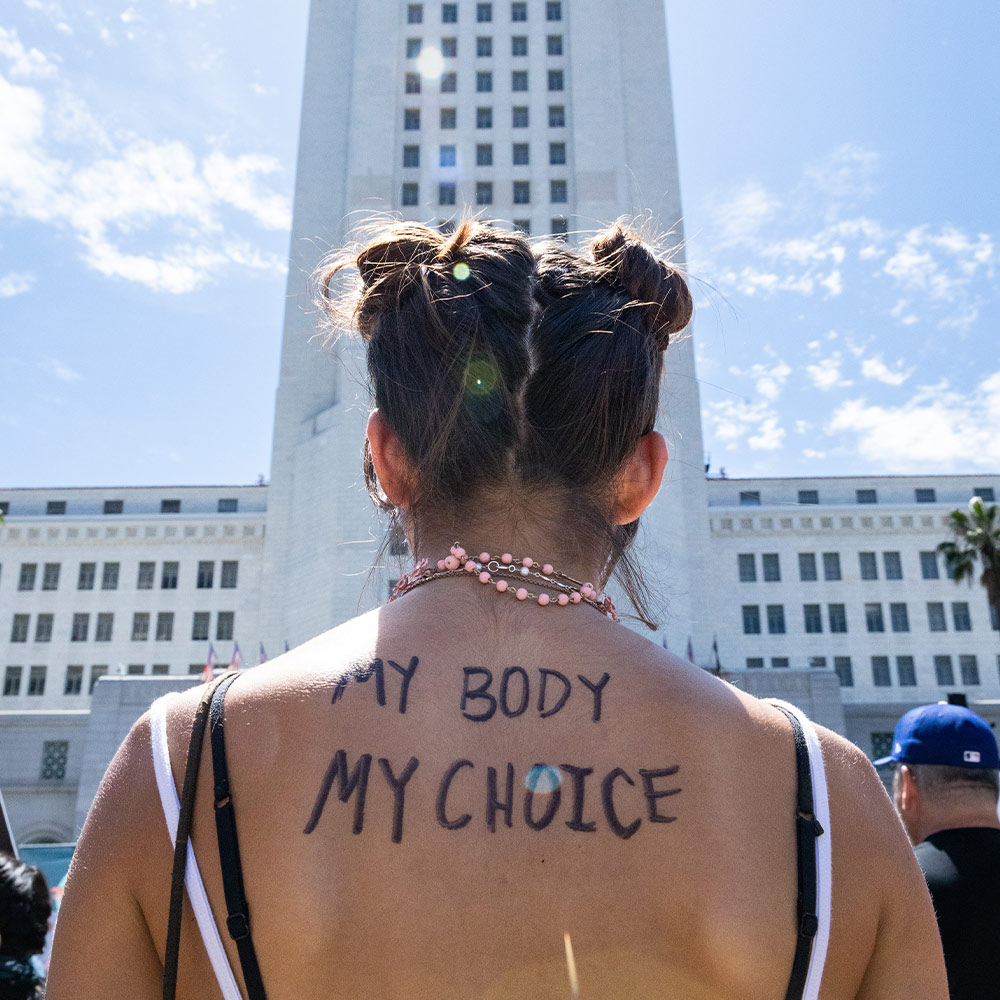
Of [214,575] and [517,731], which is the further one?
[214,575]

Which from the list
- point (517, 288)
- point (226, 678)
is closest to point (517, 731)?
point (226, 678)

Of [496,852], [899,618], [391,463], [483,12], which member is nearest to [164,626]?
[483,12]

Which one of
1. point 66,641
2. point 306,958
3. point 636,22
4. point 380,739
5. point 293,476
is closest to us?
point 306,958

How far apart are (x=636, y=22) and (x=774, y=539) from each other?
27579 millimetres

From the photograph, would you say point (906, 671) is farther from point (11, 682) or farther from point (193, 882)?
point (193, 882)

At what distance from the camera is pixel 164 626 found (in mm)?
46094

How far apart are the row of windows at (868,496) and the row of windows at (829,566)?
341 cm

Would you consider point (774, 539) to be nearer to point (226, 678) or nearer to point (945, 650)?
point (945, 650)

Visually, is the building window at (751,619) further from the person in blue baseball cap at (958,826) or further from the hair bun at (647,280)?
the hair bun at (647,280)

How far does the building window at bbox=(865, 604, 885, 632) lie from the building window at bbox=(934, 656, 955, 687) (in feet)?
10.1

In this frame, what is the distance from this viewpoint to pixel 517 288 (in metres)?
1.53

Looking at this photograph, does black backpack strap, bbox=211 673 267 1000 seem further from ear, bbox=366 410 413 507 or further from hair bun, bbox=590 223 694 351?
hair bun, bbox=590 223 694 351

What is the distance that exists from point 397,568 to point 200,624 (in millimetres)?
20937

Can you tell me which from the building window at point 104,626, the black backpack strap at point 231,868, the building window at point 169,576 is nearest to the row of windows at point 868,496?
the building window at point 169,576
